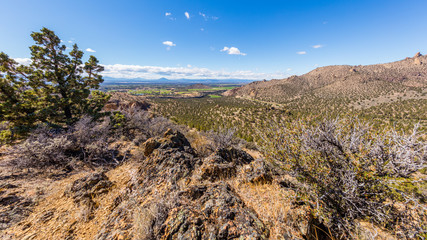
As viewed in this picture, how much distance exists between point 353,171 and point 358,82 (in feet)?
362

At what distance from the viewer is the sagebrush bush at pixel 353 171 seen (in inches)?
130

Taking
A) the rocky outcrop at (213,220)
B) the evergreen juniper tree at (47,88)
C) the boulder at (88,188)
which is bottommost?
the boulder at (88,188)

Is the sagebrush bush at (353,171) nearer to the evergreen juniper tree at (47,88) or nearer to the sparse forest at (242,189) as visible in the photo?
the sparse forest at (242,189)

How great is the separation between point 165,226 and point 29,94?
1587 centimetres

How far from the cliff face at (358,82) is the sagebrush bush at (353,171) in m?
88.0

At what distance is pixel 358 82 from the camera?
79.5m

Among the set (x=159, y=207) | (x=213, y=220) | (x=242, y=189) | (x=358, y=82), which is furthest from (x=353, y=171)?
(x=358, y=82)

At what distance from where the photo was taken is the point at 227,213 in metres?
3.27

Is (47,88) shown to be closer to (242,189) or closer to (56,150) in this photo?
(56,150)

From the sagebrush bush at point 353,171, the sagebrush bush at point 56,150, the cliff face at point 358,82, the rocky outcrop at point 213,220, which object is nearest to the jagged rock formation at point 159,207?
the rocky outcrop at point 213,220

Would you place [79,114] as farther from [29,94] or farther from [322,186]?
[322,186]

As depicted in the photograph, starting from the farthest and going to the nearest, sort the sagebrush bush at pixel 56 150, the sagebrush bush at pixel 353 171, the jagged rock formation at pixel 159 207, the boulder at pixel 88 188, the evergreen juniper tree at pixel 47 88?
the evergreen juniper tree at pixel 47 88, the sagebrush bush at pixel 56 150, the boulder at pixel 88 188, the sagebrush bush at pixel 353 171, the jagged rock formation at pixel 159 207

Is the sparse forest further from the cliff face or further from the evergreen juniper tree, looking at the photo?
the cliff face

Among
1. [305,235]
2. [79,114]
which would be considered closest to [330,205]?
[305,235]
